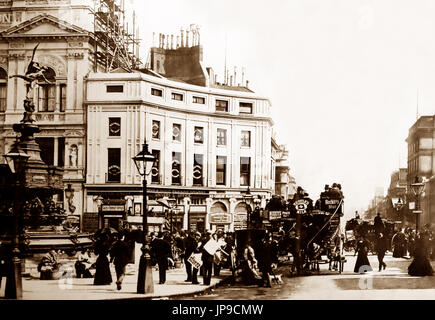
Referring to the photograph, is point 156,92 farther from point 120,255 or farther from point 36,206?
point 120,255

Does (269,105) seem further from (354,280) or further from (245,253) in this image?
(354,280)

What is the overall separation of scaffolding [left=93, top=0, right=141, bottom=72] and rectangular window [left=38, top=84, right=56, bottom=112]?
3.35ft

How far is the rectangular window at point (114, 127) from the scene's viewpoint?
13.6m

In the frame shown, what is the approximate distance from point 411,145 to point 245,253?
431 cm

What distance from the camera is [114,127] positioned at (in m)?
13.6

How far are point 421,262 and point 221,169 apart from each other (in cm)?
506

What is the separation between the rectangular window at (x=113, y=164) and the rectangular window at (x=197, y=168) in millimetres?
1817

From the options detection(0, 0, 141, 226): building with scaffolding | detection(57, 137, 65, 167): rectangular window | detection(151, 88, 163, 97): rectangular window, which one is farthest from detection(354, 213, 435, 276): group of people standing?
detection(57, 137, 65, 167): rectangular window

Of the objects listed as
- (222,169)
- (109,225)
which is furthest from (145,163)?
(222,169)

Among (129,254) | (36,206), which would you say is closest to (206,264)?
(129,254)

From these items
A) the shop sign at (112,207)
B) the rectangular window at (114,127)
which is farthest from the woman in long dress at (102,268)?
the rectangular window at (114,127)

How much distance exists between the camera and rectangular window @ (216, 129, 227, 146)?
48.5ft

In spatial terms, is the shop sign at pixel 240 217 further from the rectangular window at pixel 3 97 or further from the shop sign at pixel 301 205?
the rectangular window at pixel 3 97

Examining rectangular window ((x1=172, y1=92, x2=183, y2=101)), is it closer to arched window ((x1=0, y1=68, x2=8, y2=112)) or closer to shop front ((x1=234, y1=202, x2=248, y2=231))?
shop front ((x1=234, y1=202, x2=248, y2=231))
